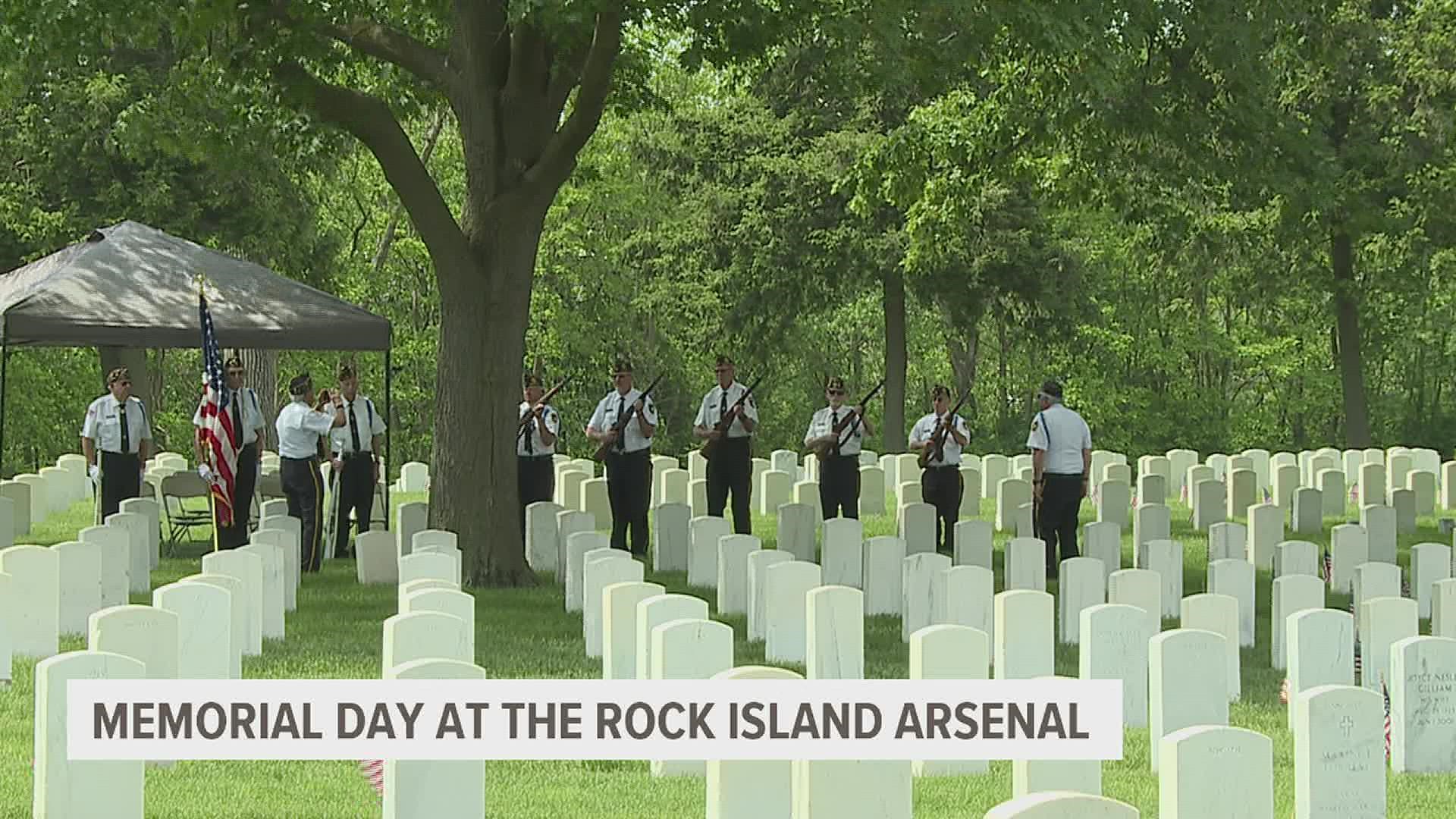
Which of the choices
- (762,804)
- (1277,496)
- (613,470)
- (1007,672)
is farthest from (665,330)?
(762,804)

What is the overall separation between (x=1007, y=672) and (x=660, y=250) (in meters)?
25.6

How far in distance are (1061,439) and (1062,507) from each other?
1.73ft

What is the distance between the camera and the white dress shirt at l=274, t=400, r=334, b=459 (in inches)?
637

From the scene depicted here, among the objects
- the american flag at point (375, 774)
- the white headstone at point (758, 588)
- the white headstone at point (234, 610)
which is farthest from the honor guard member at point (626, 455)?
the american flag at point (375, 774)

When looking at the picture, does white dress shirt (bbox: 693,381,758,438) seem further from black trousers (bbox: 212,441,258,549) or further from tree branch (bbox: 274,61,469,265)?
black trousers (bbox: 212,441,258,549)

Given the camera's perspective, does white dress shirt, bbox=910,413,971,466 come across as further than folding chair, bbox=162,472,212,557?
No

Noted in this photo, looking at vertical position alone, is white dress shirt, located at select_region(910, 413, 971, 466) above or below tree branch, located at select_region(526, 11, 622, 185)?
below

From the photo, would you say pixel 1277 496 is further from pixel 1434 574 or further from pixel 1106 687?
pixel 1106 687

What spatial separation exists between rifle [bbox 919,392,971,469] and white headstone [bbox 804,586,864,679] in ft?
28.9

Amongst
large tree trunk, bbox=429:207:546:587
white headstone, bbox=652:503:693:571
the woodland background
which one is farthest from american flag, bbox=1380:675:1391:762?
large tree trunk, bbox=429:207:546:587

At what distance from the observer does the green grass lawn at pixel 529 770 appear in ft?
24.8

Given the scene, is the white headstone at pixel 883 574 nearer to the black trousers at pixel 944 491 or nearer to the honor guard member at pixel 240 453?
the black trousers at pixel 944 491

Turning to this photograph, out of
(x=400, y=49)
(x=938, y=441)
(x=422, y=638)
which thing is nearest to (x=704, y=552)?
(x=938, y=441)

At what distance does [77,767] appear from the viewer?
6484mm
